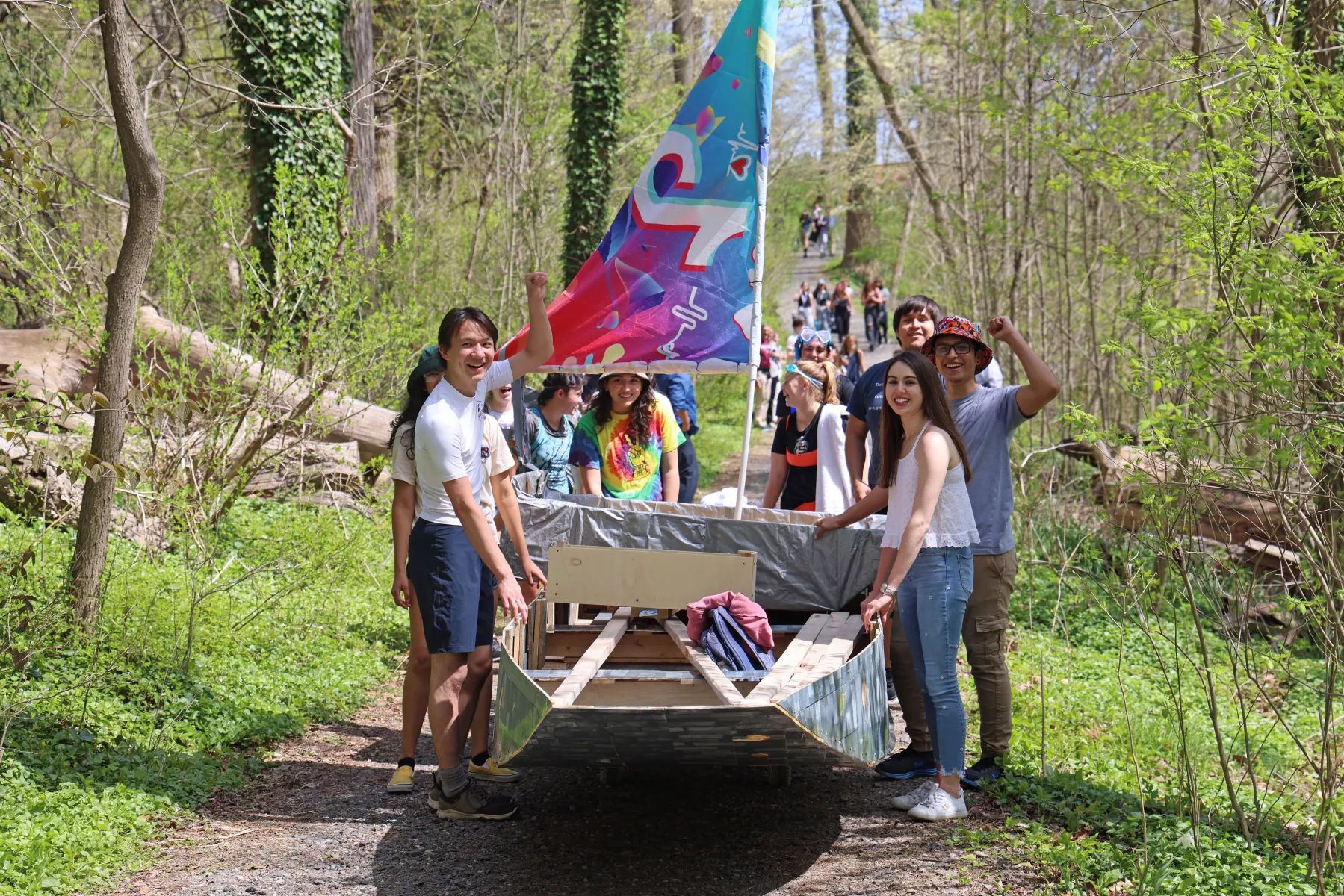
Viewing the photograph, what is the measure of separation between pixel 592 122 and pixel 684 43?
20.7ft

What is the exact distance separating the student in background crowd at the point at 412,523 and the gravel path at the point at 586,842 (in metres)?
0.23

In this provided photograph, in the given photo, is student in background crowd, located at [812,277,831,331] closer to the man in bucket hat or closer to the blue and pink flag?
the blue and pink flag

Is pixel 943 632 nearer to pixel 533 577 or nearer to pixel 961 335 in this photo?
pixel 961 335

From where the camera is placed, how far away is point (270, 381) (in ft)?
28.8

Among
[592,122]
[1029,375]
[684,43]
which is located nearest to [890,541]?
[1029,375]

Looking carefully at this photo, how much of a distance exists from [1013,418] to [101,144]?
49.7 ft

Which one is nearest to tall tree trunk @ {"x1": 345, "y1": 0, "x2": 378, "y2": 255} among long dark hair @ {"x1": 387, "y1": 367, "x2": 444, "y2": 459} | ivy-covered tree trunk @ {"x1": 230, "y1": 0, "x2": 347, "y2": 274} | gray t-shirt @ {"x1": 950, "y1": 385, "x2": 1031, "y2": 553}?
ivy-covered tree trunk @ {"x1": 230, "y1": 0, "x2": 347, "y2": 274}

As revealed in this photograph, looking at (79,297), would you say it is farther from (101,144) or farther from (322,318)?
(101,144)

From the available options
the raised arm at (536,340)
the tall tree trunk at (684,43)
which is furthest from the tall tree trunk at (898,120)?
the raised arm at (536,340)

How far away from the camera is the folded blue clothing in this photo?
5.32m

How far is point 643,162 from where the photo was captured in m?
21.1

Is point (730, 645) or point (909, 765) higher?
point (730, 645)

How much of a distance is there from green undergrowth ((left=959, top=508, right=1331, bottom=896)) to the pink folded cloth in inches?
49.2

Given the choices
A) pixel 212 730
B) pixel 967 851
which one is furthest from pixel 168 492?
pixel 967 851
